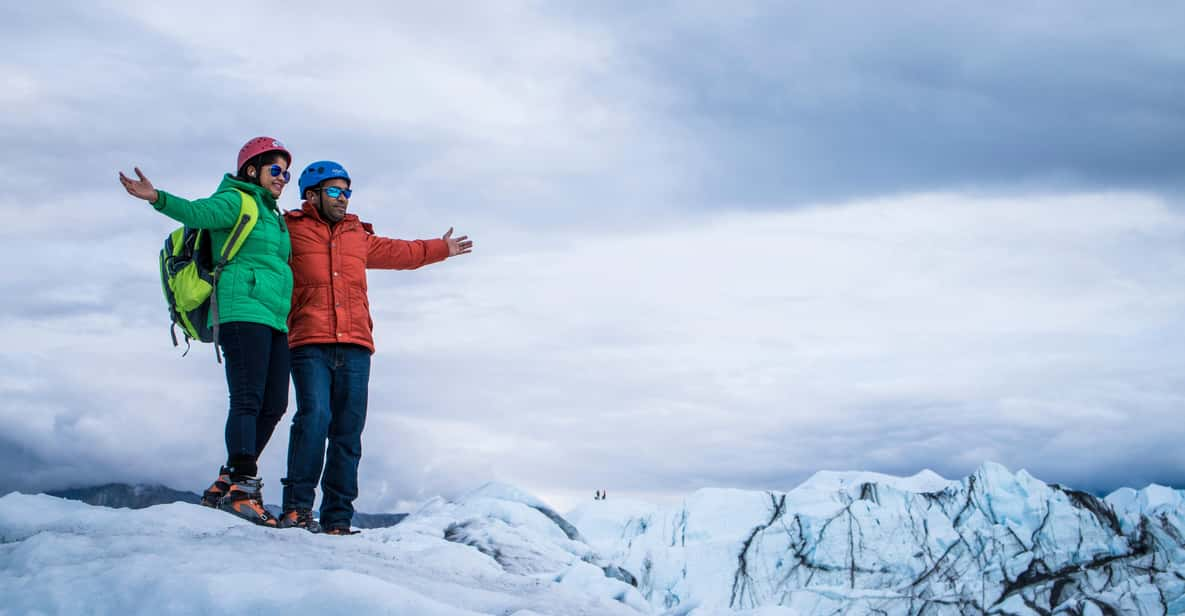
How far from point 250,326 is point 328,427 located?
905 millimetres

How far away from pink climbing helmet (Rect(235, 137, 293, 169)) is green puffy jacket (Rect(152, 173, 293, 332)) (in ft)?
0.54

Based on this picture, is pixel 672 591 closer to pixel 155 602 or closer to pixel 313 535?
pixel 313 535

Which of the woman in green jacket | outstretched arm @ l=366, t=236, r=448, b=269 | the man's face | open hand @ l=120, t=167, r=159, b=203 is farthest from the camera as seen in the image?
outstretched arm @ l=366, t=236, r=448, b=269

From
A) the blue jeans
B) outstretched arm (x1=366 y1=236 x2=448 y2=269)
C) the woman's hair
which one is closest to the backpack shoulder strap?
the woman's hair

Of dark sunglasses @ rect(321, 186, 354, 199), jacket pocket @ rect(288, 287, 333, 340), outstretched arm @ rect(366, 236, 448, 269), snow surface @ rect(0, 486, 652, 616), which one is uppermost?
dark sunglasses @ rect(321, 186, 354, 199)

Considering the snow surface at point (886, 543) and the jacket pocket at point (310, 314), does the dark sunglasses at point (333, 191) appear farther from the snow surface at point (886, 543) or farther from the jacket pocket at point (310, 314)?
the snow surface at point (886, 543)

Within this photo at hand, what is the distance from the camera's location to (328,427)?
6.55 meters

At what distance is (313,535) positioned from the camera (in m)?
5.75

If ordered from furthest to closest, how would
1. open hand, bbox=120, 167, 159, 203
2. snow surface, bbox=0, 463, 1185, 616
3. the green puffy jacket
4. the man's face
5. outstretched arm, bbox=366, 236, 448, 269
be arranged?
snow surface, bbox=0, 463, 1185, 616 < outstretched arm, bbox=366, 236, 448, 269 < the man's face < the green puffy jacket < open hand, bbox=120, 167, 159, 203

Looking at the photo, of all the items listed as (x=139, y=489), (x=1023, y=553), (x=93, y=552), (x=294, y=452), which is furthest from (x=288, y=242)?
(x=139, y=489)

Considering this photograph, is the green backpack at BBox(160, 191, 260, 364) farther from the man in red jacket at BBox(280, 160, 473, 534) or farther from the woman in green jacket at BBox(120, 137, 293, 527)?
A: the man in red jacket at BBox(280, 160, 473, 534)

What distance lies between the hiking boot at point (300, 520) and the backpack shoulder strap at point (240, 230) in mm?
1644

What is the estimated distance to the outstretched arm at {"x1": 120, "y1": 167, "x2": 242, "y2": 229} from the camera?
18.5ft

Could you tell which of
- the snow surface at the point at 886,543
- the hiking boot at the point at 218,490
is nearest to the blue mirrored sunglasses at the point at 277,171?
Answer: the hiking boot at the point at 218,490
